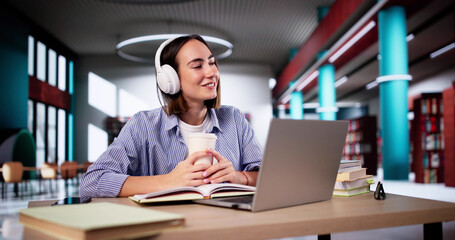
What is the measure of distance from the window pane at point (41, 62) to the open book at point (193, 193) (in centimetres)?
1112

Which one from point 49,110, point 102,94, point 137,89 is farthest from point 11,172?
point 137,89

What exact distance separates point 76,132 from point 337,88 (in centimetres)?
1093

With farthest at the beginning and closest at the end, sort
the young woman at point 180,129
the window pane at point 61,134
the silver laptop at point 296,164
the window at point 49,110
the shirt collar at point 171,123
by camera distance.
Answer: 1. the window pane at point 61,134
2. the window at point 49,110
3. the shirt collar at point 171,123
4. the young woman at point 180,129
5. the silver laptop at point 296,164

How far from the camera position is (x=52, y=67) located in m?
11.7

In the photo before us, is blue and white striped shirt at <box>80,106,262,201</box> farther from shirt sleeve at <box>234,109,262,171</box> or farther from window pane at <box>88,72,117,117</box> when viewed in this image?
window pane at <box>88,72,117,117</box>

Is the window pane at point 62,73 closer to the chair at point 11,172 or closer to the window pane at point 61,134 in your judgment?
the window pane at point 61,134

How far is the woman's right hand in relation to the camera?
1.04m

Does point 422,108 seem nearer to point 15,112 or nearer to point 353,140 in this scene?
point 353,140

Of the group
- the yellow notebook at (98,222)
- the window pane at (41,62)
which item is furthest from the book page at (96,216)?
the window pane at (41,62)

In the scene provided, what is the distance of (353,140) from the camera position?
38.8 feet

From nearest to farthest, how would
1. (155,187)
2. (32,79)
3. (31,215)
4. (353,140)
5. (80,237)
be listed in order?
(80,237) < (31,215) < (155,187) < (32,79) < (353,140)

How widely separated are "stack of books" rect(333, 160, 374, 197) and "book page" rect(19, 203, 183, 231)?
2.00ft

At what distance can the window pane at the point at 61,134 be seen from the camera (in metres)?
12.1

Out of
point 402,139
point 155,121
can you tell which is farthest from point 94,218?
point 402,139
